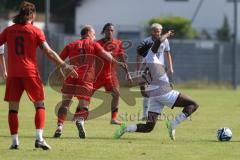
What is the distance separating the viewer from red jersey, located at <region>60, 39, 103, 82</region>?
15164 mm

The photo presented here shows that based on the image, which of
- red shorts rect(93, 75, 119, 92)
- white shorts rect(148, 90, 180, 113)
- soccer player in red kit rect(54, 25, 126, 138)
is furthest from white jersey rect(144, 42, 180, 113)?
red shorts rect(93, 75, 119, 92)

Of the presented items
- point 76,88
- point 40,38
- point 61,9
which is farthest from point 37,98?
point 61,9

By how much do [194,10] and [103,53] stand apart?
39.6 meters

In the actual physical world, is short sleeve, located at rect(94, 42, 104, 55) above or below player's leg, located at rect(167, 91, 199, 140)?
above

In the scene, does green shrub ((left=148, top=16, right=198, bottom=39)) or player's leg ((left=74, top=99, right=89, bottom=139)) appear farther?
green shrub ((left=148, top=16, right=198, bottom=39))

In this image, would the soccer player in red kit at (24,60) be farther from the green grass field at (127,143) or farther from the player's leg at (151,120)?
the player's leg at (151,120)

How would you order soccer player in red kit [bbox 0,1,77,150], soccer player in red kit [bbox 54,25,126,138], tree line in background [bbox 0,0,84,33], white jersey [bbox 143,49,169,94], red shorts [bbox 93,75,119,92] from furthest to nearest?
tree line in background [bbox 0,0,84,33] < red shorts [bbox 93,75,119,92] < soccer player in red kit [bbox 54,25,126,138] < white jersey [bbox 143,49,169,94] < soccer player in red kit [bbox 0,1,77,150]

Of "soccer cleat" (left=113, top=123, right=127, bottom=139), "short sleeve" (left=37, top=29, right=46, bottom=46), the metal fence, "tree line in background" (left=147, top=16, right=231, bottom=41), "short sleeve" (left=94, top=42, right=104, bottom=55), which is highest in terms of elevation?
"short sleeve" (left=37, top=29, right=46, bottom=46)

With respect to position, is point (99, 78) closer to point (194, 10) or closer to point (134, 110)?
point (134, 110)

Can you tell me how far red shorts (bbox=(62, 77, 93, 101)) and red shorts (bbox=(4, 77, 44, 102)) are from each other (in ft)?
9.51

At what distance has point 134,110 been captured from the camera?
910 inches

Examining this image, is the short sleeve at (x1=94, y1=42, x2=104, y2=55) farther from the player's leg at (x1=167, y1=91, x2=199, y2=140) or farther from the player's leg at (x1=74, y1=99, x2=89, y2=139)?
the player's leg at (x1=167, y1=91, x2=199, y2=140)

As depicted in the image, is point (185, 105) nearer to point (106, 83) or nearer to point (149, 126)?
point (149, 126)

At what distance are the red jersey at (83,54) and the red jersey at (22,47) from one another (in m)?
2.61
